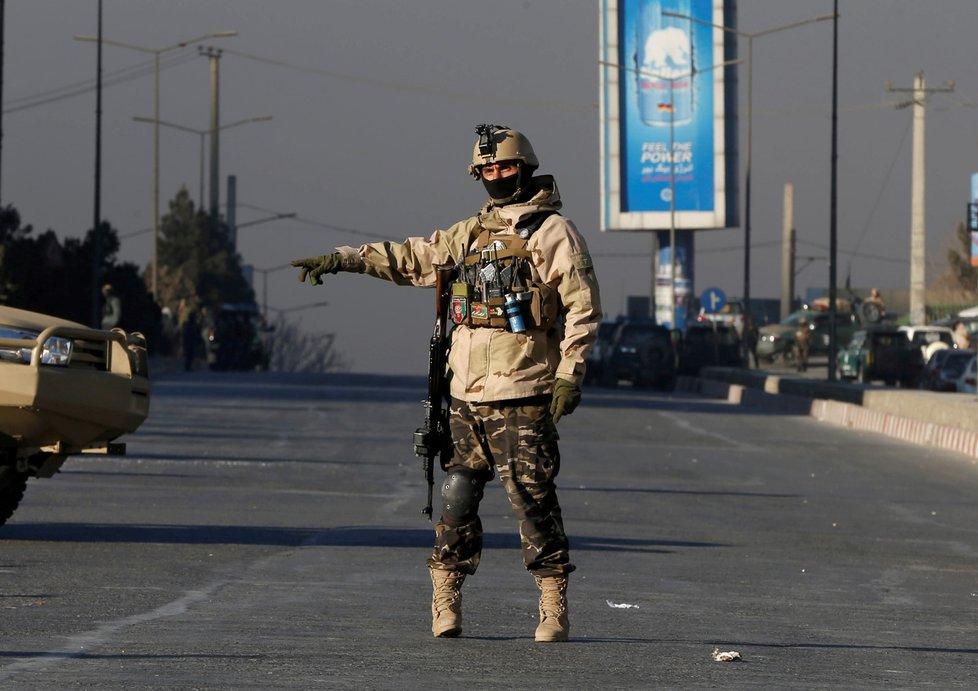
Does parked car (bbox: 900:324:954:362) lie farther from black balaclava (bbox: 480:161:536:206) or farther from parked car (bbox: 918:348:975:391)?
black balaclava (bbox: 480:161:536:206)

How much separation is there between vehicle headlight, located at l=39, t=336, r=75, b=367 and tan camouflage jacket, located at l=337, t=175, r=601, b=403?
4.21 metres

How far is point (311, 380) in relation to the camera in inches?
2110

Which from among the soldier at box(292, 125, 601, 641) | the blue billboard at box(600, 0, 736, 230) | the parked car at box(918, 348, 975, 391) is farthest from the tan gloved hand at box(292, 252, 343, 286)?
the blue billboard at box(600, 0, 736, 230)

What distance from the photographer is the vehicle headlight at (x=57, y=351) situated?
1235cm

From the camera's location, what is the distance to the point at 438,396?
850 centimetres

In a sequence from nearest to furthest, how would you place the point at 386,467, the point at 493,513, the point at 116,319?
the point at 493,513 < the point at 386,467 < the point at 116,319

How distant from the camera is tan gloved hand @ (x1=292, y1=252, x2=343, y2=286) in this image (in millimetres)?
8500

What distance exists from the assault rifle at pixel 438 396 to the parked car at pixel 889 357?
52.7 metres

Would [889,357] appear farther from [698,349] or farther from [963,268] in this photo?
[963,268]

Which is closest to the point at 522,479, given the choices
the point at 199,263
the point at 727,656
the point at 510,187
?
the point at 727,656

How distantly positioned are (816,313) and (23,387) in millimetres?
76711

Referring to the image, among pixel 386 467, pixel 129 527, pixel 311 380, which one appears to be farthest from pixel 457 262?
pixel 311 380

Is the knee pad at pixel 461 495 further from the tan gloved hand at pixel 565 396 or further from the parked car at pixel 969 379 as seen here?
the parked car at pixel 969 379

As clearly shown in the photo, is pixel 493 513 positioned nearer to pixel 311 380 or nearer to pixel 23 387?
pixel 23 387
